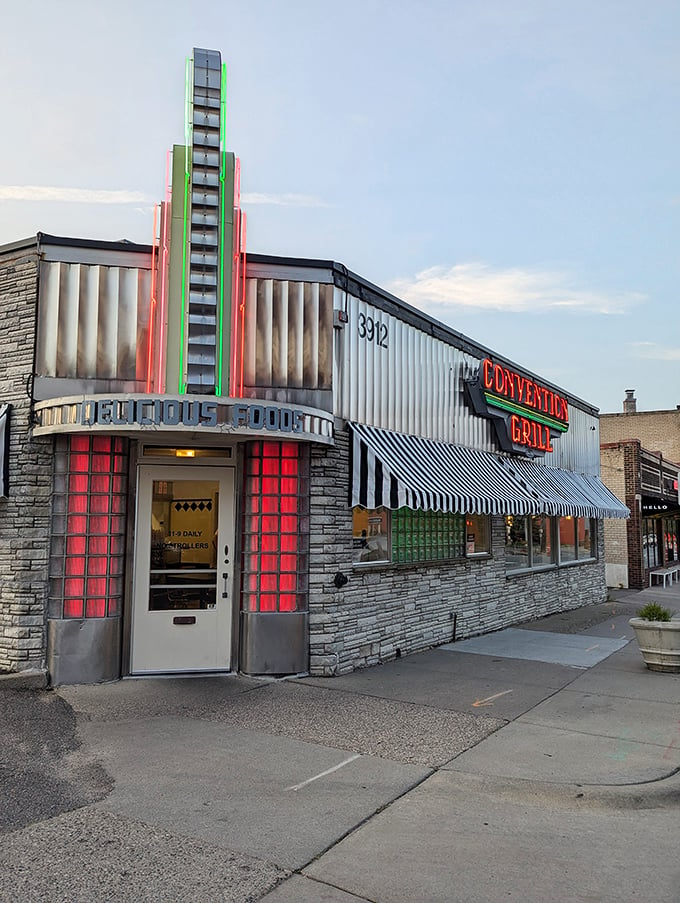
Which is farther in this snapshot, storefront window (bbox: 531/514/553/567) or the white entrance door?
storefront window (bbox: 531/514/553/567)

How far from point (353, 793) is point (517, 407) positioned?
1002 cm

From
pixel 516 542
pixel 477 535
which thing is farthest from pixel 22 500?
pixel 516 542

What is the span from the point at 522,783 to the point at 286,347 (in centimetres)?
560

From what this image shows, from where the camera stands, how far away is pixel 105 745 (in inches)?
249

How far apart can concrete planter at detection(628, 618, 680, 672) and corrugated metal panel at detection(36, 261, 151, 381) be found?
277 inches

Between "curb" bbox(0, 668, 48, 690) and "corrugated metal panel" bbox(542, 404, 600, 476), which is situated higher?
"corrugated metal panel" bbox(542, 404, 600, 476)

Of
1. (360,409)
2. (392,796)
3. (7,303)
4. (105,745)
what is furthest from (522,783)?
(7,303)

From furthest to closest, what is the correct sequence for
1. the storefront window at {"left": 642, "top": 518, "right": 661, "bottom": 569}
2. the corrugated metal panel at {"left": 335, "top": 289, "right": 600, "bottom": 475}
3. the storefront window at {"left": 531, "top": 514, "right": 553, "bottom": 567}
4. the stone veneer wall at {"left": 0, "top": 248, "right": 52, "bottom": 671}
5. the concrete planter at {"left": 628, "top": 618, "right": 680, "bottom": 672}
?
the storefront window at {"left": 642, "top": 518, "right": 661, "bottom": 569}, the storefront window at {"left": 531, "top": 514, "right": 553, "bottom": 567}, the corrugated metal panel at {"left": 335, "top": 289, "right": 600, "bottom": 475}, the concrete planter at {"left": 628, "top": 618, "right": 680, "bottom": 672}, the stone veneer wall at {"left": 0, "top": 248, "right": 52, "bottom": 671}

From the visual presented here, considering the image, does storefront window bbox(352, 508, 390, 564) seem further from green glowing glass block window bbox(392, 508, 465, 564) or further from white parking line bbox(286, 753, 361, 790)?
white parking line bbox(286, 753, 361, 790)

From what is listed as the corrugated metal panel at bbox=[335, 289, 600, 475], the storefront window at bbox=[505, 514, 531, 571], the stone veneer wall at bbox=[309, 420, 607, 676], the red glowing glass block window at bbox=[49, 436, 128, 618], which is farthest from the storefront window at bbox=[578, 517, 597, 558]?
the red glowing glass block window at bbox=[49, 436, 128, 618]

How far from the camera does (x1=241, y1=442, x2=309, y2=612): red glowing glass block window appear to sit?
895 cm

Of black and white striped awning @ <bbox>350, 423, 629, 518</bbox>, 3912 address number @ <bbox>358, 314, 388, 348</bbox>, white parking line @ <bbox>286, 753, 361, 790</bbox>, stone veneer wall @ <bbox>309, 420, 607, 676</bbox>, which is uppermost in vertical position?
3912 address number @ <bbox>358, 314, 388, 348</bbox>

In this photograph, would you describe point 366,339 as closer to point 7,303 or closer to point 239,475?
point 239,475

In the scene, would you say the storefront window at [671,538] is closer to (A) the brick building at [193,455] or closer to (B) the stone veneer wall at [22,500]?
(A) the brick building at [193,455]
